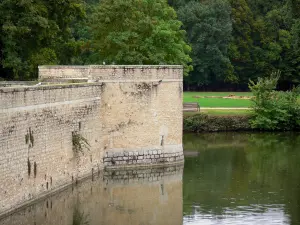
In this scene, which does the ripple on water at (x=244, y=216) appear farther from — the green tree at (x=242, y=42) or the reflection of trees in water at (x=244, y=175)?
the green tree at (x=242, y=42)

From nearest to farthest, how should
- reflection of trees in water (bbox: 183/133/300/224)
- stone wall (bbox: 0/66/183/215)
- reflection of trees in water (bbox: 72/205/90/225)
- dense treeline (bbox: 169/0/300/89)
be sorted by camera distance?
reflection of trees in water (bbox: 72/205/90/225) → stone wall (bbox: 0/66/183/215) → reflection of trees in water (bbox: 183/133/300/224) → dense treeline (bbox: 169/0/300/89)

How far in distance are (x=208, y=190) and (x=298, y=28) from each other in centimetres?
3424

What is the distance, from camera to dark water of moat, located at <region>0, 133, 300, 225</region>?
959 inches

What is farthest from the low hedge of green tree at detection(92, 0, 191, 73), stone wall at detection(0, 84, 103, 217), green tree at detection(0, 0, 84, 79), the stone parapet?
stone wall at detection(0, 84, 103, 217)

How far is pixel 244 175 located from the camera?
32.4 metres

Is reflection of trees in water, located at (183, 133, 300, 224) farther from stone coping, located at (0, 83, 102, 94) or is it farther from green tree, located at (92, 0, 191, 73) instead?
green tree, located at (92, 0, 191, 73)

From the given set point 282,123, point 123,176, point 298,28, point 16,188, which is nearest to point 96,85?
point 123,176

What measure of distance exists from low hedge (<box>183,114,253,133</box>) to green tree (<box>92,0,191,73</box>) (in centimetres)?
393

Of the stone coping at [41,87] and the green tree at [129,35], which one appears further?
the green tree at [129,35]

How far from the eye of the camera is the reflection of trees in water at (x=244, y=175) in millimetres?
27172

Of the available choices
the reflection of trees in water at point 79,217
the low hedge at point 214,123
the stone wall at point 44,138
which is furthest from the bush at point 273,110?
the reflection of trees in water at point 79,217

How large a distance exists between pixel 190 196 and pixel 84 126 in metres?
5.45

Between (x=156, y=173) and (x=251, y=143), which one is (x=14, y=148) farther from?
(x=251, y=143)

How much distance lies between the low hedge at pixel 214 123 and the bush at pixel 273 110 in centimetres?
63
